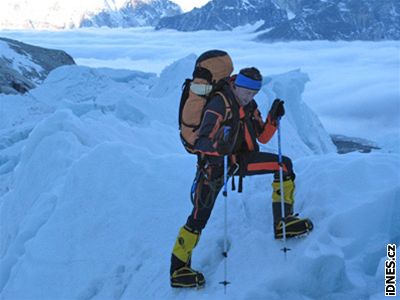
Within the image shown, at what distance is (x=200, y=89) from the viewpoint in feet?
15.6

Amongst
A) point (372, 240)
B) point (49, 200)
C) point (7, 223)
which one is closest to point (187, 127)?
point (372, 240)

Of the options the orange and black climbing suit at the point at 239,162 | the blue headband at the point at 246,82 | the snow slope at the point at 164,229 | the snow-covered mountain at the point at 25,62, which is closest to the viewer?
the snow slope at the point at 164,229

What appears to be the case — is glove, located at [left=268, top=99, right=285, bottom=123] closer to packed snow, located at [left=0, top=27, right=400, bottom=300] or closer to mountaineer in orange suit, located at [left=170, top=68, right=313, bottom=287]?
mountaineer in orange suit, located at [left=170, top=68, right=313, bottom=287]

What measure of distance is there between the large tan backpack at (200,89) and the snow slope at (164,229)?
1.26m

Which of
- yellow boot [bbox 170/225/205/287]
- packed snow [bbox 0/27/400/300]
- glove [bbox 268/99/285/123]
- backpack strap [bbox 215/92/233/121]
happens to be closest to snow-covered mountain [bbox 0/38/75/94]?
packed snow [bbox 0/27/400/300]

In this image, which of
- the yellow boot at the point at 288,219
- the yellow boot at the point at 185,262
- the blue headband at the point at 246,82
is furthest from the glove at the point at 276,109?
the yellow boot at the point at 185,262

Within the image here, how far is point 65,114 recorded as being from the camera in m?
11.4

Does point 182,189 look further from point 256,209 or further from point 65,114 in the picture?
point 65,114

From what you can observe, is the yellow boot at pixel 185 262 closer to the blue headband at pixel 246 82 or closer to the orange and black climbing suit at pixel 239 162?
the orange and black climbing suit at pixel 239 162

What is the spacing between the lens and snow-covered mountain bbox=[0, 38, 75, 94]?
113 ft

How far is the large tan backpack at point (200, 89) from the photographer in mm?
4754

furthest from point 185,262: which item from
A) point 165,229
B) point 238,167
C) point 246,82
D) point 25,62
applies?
point 25,62

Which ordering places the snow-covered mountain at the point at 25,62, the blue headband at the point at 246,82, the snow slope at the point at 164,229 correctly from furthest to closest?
the snow-covered mountain at the point at 25,62 → the blue headband at the point at 246,82 → the snow slope at the point at 164,229

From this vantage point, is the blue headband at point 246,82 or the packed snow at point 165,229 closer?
the packed snow at point 165,229
